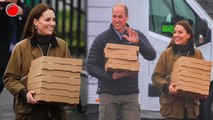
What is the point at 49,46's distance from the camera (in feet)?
16.6

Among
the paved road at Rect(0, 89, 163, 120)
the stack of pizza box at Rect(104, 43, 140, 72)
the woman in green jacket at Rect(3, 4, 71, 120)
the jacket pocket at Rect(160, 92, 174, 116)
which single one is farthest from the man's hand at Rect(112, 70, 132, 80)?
the paved road at Rect(0, 89, 163, 120)

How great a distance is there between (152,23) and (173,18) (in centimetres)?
28

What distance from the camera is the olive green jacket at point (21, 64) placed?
4.98 meters

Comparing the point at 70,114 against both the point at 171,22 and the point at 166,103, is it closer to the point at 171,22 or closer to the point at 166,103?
the point at 171,22

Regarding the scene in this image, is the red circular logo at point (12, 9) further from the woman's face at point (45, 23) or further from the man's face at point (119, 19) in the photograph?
the woman's face at point (45, 23)

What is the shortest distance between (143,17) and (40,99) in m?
3.19

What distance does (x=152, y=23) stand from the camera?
25.9 feet

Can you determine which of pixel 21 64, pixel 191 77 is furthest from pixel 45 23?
pixel 191 77

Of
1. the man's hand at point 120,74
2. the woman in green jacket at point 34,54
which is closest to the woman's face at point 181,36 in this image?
the man's hand at point 120,74

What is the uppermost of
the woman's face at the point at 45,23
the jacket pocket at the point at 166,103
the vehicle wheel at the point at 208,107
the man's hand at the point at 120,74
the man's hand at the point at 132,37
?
the woman's face at the point at 45,23

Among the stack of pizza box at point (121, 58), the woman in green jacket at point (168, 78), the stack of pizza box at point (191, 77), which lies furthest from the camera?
the stack of pizza box at point (121, 58)

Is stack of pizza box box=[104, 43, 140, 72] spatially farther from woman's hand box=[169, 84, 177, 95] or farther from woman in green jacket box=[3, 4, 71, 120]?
woman in green jacket box=[3, 4, 71, 120]

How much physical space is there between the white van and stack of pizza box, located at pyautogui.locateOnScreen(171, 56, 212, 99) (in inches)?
63.1

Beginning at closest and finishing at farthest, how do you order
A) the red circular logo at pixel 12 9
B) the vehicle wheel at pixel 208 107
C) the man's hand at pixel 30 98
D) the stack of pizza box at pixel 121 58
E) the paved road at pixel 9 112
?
the man's hand at pixel 30 98 → the stack of pizza box at pixel 121 58 → the red circular logo at pixel 12 9 → the vehicle wheel at pixel 208 107 → the paved road at pixel 9 112
